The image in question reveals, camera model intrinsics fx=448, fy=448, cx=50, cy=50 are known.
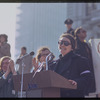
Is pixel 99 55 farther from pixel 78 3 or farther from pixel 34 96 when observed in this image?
pixel 78 3

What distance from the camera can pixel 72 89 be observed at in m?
6.71

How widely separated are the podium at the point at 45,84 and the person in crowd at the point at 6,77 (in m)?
2.07

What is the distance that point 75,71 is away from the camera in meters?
6.90

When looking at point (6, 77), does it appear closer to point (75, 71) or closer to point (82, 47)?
point (82, 47)

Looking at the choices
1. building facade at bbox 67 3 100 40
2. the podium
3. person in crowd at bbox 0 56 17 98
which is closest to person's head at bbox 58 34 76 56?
the podium

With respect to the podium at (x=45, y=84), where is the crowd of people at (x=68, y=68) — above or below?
above

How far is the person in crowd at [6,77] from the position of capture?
338 inches

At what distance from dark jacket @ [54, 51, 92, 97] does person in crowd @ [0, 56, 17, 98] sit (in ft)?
5.76

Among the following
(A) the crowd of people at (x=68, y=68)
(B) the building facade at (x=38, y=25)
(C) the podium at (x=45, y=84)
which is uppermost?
(B) the building facade at (x=38, y=25)

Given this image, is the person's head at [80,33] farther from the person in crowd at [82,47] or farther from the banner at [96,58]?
the banner at [96,58]

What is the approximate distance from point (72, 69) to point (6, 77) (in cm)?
224

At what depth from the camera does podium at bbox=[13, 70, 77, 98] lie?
20.4 ft

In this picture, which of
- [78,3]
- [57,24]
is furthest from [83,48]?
[57,24]

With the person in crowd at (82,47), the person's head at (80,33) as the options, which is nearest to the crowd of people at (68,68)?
the person in crowd at (82,47)
